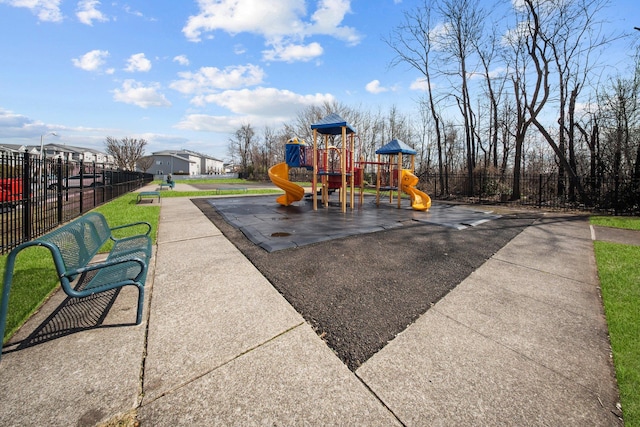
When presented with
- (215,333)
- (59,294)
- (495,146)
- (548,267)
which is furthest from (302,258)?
(495,146)

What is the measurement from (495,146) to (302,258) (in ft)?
80.9

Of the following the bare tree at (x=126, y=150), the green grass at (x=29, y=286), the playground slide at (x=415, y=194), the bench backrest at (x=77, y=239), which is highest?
the bare tree at (x=126, y=150)

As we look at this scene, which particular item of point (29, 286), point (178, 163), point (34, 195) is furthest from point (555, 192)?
point (178, 163)

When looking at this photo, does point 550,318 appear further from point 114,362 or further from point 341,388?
point 114,362

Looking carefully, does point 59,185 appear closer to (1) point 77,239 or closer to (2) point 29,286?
(2) point 29,286

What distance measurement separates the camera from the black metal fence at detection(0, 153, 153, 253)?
204 inches

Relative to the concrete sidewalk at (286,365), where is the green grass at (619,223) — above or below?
above

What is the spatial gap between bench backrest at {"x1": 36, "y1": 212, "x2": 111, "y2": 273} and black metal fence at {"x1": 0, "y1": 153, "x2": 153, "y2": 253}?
5.58 feet

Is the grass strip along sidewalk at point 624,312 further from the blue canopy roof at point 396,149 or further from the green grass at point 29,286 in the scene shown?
the blue canopy roof at point 396,149

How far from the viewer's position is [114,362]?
6.88 feet

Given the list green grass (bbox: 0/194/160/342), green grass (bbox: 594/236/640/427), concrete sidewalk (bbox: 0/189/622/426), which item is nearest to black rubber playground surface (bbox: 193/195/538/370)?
concrete sidewalk (bbox: 0/189/622/426)

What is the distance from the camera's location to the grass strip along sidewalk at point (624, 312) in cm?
186

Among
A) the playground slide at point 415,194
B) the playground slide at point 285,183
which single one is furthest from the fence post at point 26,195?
the playground slide at point 415,194

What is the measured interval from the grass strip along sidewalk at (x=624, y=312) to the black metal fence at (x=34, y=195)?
717 centimetres
